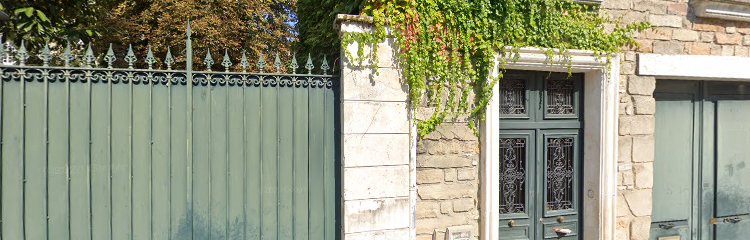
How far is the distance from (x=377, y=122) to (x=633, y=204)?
109 inches

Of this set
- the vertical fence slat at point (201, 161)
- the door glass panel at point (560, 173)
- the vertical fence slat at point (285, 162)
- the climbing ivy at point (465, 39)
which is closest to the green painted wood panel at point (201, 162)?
the vertical fence slat at point (201, 161)

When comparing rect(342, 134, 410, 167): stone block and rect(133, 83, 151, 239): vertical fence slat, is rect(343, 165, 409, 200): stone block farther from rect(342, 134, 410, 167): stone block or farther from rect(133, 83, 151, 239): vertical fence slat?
rect(133, 83, 151, 239): vertical fence slat

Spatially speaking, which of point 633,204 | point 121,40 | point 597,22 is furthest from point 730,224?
point 121,40

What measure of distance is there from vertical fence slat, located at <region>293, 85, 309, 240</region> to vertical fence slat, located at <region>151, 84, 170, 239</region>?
0.89 metres

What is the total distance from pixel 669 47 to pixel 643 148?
3.43 ft

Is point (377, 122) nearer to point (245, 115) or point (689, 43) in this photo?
point (245, 115)

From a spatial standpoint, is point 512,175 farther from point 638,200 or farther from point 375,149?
point 375,149

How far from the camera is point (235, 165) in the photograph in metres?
2.87

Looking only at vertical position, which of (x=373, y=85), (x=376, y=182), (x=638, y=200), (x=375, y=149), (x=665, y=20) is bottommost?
(x=638, y=200)

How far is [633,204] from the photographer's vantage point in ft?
12.4

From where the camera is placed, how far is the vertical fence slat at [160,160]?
106 inches

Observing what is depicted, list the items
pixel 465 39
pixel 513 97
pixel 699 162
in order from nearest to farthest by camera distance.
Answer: pixel 465 39, pixel 513 97, pixel 699 162

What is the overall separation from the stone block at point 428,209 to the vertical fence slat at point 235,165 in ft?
4.64

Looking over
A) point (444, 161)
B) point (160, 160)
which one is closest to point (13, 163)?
point (160, 160)
